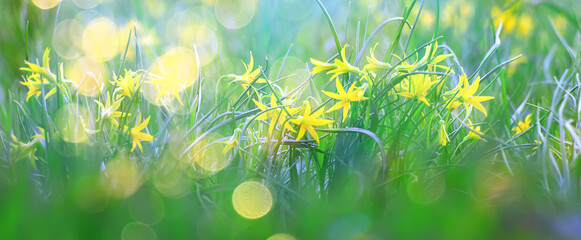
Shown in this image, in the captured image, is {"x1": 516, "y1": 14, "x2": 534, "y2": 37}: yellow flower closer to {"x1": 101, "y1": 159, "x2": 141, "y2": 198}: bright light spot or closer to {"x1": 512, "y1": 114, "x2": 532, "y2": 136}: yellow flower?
Result: {"x1": 512, "y1": 114, "x2": 532, "y2": 136}: yellow flower

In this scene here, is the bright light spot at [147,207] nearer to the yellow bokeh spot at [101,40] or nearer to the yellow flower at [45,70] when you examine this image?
the yellow flower at [45,70]

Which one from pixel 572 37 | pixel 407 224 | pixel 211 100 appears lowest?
pixel 211 100

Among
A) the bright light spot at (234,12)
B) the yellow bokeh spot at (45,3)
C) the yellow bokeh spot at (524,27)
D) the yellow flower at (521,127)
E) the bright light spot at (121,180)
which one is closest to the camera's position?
the bright light spot at (121,180)

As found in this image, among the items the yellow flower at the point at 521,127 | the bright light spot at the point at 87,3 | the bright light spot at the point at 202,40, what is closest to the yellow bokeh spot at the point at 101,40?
the bright light spot at the point at 87,3

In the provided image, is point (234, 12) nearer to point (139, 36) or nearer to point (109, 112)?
point (139, 36)

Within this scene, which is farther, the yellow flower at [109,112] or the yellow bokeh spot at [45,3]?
the yellow bokeh spot at [45,3]

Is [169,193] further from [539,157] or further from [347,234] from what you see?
[539,157]

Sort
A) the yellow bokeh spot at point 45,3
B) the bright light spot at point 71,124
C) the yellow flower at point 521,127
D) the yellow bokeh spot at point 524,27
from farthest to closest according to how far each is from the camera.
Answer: the yellow bokeh spot at point 524,27 → the yellow bokeh spot at point 45,3 → the yellow flower at point 521,127 → the bright light spot at point 71,124

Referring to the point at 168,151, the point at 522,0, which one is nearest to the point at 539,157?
the point at 168,151
